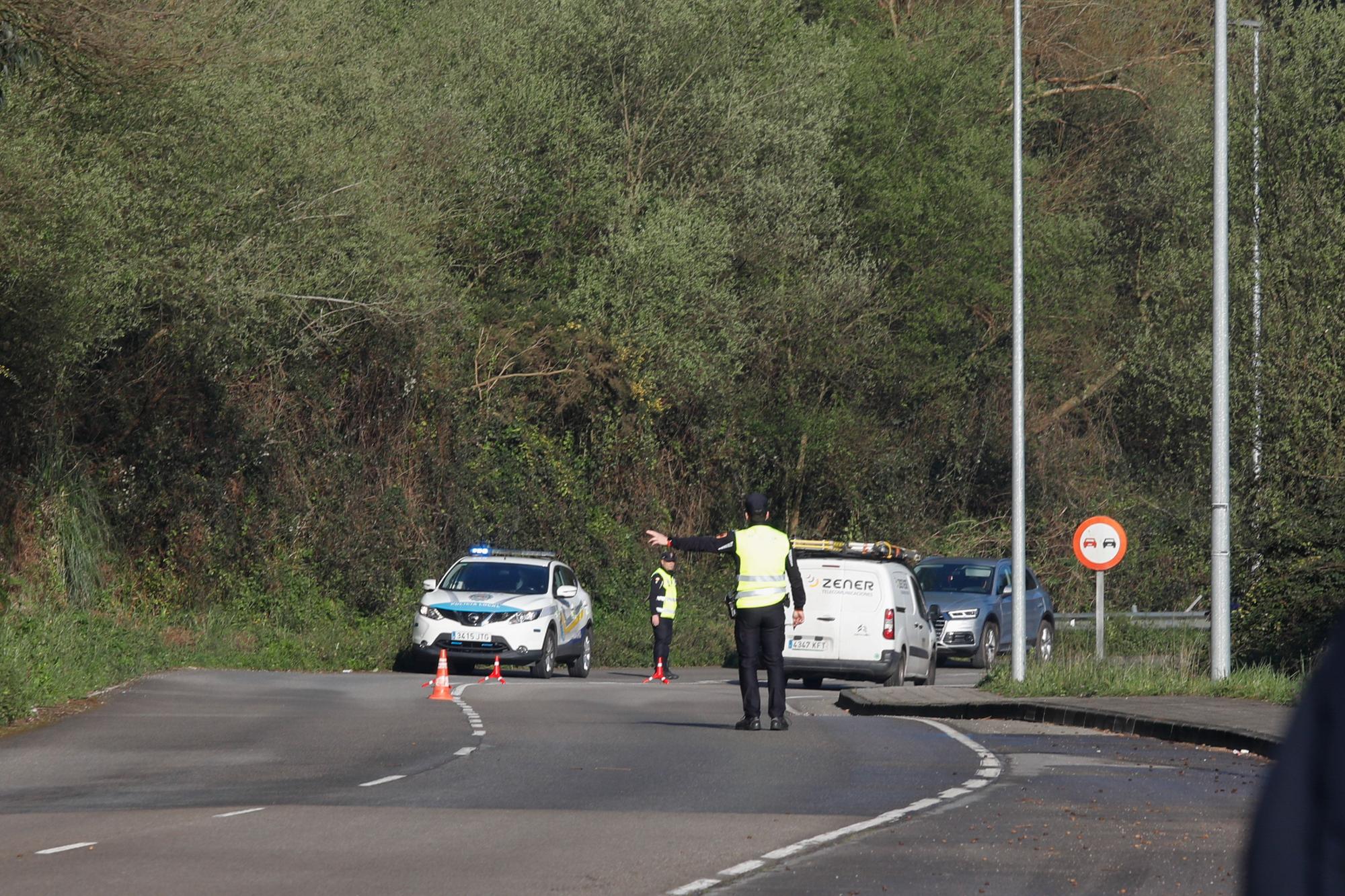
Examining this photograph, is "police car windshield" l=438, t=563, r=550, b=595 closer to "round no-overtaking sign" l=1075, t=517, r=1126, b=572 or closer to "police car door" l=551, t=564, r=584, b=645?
"police car door" l=551, t=564, r=584, b=645

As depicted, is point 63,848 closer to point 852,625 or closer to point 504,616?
point 852,625

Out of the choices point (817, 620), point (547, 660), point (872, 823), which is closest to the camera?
point (872, 823)

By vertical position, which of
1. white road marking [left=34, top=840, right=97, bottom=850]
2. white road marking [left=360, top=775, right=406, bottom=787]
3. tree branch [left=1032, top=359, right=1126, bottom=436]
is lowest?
white road marking [left=34, top=840, right=97, bottom=850]

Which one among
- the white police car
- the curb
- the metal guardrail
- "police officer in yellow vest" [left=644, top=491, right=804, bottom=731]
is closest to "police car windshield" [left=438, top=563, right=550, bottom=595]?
the white police car

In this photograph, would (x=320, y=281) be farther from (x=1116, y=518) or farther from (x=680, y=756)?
(x=1116, y=518)

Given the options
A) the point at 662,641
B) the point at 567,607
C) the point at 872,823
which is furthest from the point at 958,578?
the point at 872,823

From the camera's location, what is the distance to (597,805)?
37.0 ft

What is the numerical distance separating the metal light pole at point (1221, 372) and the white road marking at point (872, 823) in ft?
16.1

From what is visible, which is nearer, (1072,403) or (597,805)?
(597,805)

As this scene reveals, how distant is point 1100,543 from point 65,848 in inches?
676

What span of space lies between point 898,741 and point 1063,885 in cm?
782

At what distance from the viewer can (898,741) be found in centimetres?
1614

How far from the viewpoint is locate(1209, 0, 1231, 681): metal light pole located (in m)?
19.4

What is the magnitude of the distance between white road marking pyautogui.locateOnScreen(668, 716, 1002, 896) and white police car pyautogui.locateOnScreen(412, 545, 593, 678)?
1163 cm
